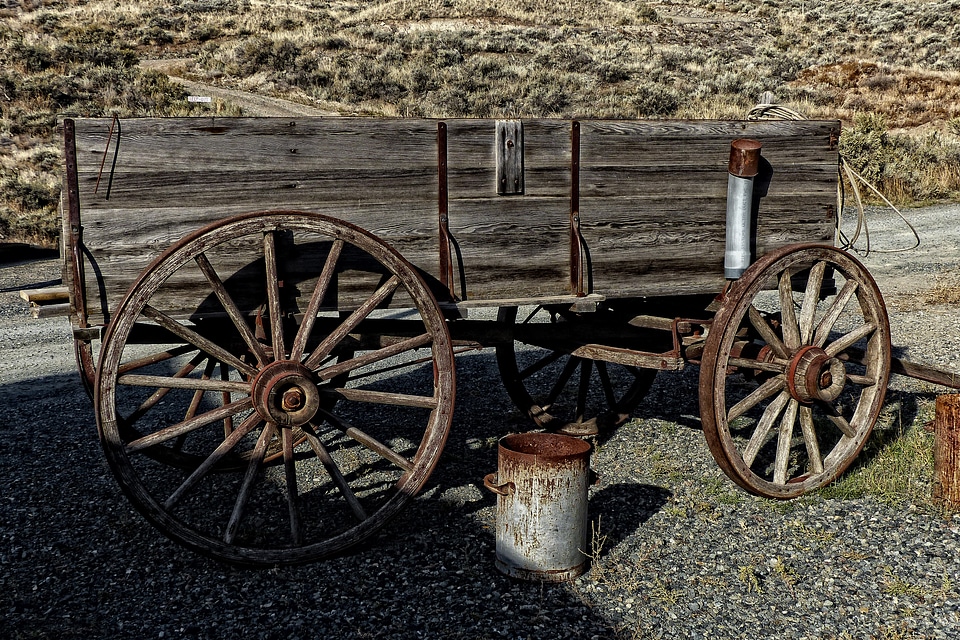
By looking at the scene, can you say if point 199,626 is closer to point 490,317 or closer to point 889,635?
point 889,635

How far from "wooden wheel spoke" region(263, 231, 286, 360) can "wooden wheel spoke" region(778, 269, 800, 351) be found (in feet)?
7.84

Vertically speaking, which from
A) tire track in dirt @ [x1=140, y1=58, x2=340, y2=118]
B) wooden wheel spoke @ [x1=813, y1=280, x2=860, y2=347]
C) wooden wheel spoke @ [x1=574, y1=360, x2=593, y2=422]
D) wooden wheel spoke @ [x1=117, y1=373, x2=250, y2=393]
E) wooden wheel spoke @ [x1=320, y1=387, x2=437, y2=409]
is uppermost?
tire track in dirt @ [x1=140, y1=58, x2=340, y2=118]

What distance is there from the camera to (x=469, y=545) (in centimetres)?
407

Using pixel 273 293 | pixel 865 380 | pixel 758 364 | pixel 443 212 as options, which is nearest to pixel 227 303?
pixel 273 293

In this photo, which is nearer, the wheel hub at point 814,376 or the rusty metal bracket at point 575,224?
the rusty metal bracket at point 575,224

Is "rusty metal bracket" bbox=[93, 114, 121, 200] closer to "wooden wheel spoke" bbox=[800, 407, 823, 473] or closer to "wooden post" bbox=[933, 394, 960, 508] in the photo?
"wooden wheel spoke" bbox=[800, 407, 823, 473]

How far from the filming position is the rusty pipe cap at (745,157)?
4.25 meters

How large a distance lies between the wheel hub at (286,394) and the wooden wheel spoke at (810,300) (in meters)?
2.44

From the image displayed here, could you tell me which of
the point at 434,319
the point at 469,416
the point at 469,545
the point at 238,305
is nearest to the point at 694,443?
the point at 469,416

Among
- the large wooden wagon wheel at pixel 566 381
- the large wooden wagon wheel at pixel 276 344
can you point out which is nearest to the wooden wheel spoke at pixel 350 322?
the large wooden wagon wheel at pixel 276 344

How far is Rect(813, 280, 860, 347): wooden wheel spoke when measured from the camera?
4.40m

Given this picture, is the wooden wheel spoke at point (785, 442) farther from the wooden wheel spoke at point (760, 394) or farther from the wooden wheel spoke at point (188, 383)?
the wooden wheel spoke at point (188, 383)

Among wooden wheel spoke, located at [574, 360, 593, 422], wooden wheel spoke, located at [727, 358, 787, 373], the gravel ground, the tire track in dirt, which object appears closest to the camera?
the gravel ground

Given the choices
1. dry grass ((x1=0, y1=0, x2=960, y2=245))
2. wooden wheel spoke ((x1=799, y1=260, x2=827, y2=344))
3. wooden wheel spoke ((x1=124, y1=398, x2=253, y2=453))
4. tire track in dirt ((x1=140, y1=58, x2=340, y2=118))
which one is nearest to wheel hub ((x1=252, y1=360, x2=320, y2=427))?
wooden wheel spoke ((x1=124, y1=398, x2=253, y2=453))
